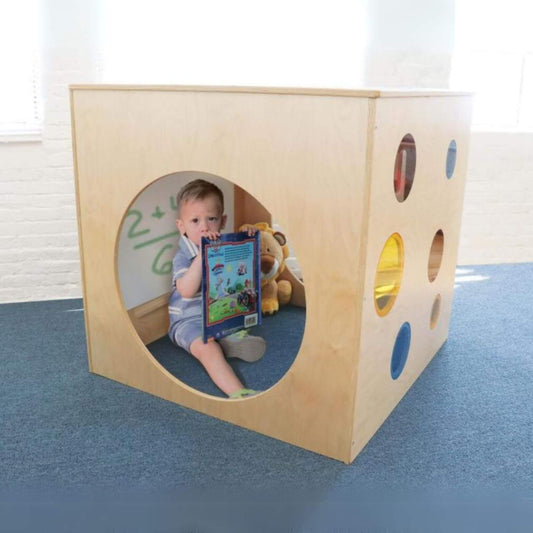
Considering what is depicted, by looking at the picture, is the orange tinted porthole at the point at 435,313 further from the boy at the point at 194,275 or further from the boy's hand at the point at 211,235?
the boy's hand at the point at 211,235

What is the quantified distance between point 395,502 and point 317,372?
280mm

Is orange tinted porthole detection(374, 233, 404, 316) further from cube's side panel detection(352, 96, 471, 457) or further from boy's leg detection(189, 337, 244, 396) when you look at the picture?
boy's leg detection(189, 337, 244, 396)

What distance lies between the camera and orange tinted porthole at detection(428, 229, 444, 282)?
1625mm

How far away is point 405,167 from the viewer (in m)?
1.29

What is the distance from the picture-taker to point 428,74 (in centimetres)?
245

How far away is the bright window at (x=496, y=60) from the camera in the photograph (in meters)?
2.50

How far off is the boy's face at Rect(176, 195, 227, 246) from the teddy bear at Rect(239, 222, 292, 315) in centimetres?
32

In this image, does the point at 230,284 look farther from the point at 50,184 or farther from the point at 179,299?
the point at 50,184

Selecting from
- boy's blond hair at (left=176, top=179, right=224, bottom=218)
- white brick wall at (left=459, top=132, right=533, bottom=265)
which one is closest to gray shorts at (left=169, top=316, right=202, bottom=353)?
boy's blond hair at (left=176, top=179, right=224, bottom=218)

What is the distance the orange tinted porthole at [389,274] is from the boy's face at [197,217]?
576 mm

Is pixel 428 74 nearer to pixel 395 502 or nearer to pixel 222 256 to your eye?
pixel 222 256

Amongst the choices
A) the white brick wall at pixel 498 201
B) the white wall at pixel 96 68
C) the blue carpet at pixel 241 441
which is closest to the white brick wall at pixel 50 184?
the white wall at pixel 96 68

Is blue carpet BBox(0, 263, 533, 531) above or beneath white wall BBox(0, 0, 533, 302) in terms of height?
beneath

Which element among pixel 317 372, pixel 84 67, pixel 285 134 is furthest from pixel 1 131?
pixel 317 372
